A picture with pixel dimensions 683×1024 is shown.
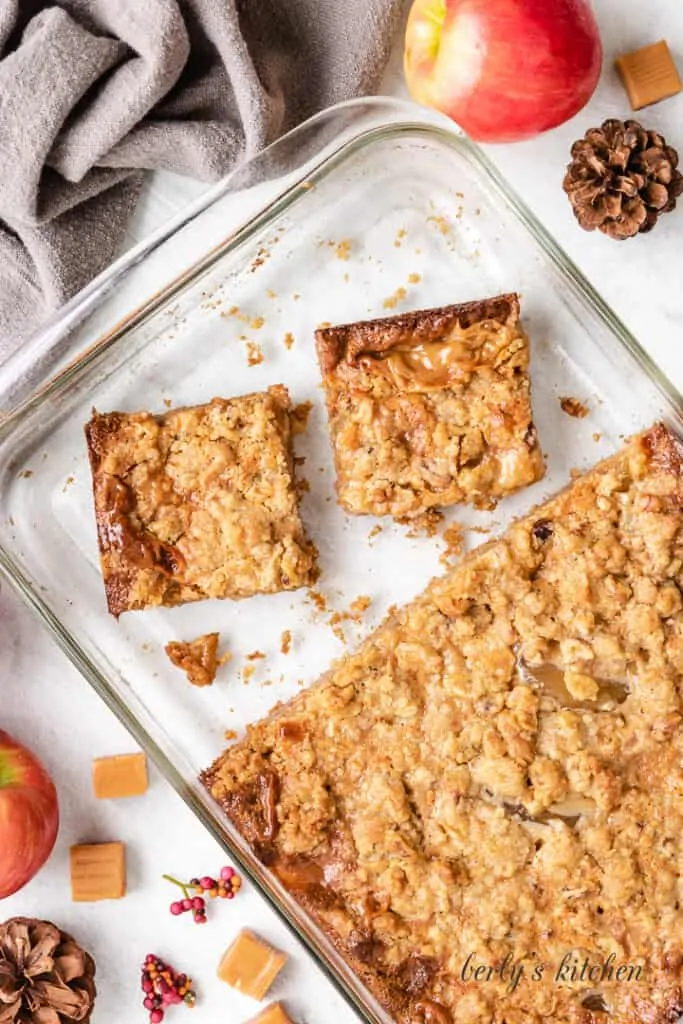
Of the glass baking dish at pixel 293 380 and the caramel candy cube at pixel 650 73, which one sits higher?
the caramel candy cube at pixel 650 73

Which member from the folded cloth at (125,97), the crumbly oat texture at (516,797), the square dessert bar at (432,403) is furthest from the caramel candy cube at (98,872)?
the folded cloth at (125,97)

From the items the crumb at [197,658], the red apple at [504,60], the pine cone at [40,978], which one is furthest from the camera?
the crumb at [197,658]

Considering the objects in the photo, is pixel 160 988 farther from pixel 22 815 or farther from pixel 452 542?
pixel 452 542

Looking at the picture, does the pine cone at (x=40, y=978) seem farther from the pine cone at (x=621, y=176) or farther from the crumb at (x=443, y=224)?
the pine cone at (x=621, y=176)

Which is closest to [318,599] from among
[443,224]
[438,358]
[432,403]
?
[432,403]

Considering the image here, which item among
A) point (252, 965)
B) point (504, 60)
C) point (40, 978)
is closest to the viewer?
point (504, 60)

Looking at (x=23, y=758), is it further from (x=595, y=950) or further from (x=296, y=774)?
(x=595, y=950)

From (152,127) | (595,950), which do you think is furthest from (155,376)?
(595,950)
